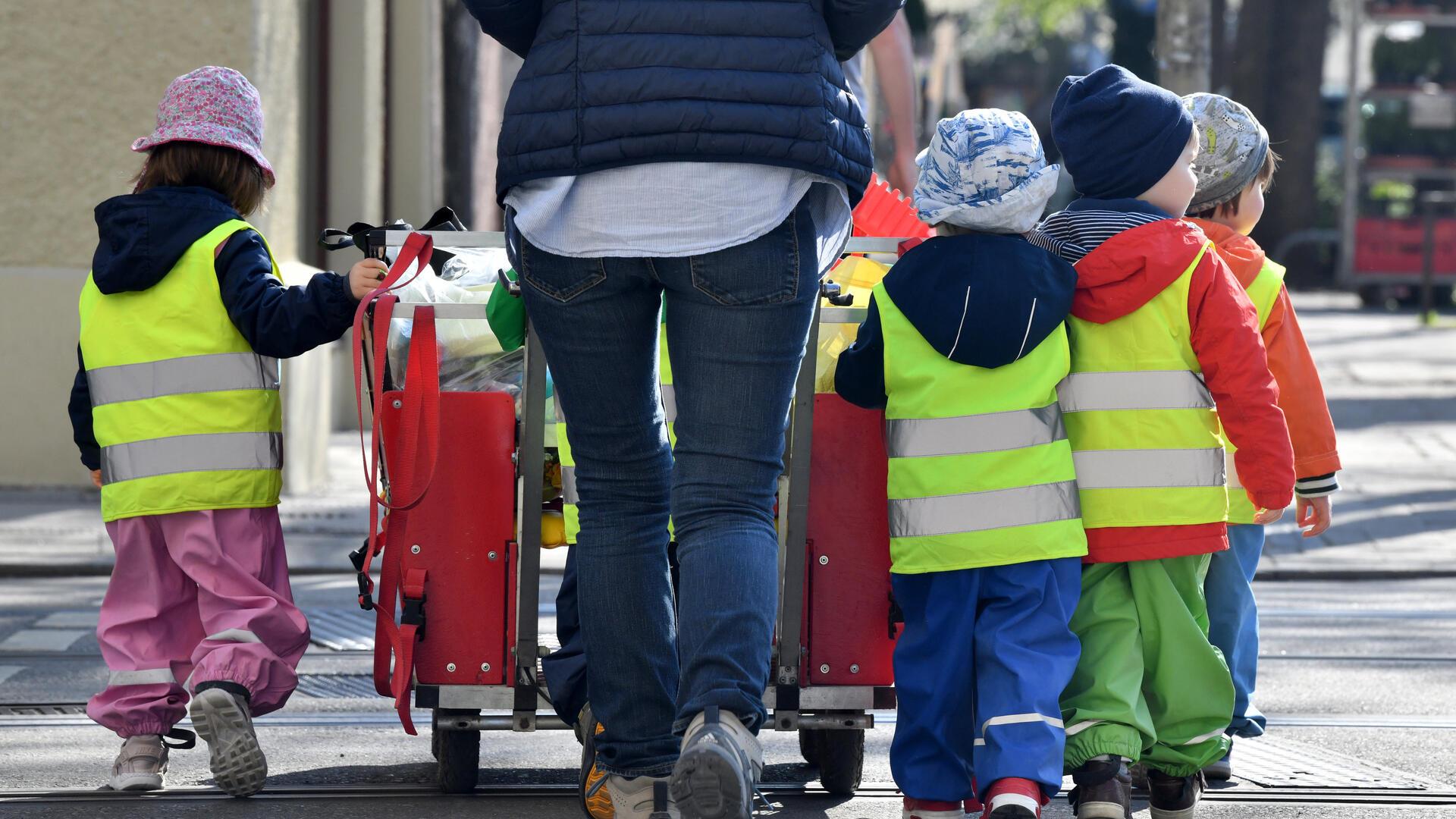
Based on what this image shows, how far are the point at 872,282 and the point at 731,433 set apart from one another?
104 cm

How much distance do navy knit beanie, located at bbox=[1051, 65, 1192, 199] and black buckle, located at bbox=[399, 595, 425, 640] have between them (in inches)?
59.2

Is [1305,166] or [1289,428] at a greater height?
[1305,166]

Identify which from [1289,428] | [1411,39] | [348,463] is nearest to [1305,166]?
[1411,39]

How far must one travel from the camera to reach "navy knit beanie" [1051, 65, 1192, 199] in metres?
A: 3.60

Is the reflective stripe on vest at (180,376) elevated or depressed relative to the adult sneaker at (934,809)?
elevated

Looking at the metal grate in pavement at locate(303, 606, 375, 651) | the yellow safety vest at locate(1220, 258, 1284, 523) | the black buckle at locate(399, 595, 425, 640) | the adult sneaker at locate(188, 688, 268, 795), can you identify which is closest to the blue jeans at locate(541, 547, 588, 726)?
the black buckle at locate(399, 595, 425, 640)

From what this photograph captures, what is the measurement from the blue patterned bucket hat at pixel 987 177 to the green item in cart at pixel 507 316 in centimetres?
78

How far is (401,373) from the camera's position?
3.69 m

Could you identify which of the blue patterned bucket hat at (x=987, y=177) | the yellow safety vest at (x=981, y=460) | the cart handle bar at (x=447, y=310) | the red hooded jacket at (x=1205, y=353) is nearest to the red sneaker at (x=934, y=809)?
the yellow safety vest at (x=981, y=460)

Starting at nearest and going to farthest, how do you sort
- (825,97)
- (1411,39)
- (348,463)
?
(825,97)
(348,463)
(1411,39)

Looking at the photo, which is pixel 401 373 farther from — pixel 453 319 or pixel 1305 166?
pixel 1305 166

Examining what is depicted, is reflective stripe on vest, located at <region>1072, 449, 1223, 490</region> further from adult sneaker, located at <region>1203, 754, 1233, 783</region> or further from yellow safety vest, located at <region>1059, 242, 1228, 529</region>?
adult sneaker, located at <region>1203, 754, 1233, 783</region>

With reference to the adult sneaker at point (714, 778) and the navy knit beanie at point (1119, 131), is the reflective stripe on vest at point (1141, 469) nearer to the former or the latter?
the navy knit beanie at point (1119, 131)

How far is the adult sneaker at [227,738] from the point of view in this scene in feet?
12.1
